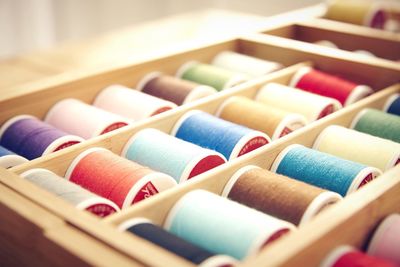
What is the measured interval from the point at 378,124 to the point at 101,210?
67cm

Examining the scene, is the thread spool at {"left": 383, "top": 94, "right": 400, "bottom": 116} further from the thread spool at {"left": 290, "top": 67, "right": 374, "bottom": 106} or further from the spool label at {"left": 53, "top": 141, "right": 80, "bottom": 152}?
the spool label at {"left": 53, "top": 141, "right": 80, "bottom": 152}

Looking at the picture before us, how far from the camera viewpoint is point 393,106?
145 centimetres

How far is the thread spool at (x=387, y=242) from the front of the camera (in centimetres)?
92

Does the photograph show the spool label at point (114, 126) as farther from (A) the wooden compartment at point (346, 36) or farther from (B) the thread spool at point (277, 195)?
(A) the wooden compartment at point (346, 36)

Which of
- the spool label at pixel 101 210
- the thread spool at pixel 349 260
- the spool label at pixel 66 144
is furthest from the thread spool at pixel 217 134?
the thread spool at pixel 349 260

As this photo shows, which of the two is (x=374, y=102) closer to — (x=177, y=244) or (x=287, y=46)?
(x=287, y=46)

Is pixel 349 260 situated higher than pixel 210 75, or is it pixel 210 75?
pixel 210 75

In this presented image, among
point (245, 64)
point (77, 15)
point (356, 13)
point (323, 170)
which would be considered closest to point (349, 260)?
point (323, 170)

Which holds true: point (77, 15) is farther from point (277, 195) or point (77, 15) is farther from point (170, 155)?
point (277, 195)

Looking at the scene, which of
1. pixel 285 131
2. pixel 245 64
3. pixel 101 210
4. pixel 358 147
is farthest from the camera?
pixel 245 64

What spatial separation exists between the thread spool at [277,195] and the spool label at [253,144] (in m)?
0.13

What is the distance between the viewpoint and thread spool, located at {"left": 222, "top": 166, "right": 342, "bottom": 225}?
1000 mm

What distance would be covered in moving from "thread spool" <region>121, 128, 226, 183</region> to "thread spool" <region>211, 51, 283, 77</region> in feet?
1.64

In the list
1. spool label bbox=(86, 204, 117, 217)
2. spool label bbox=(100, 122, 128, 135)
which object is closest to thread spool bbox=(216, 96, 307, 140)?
spool label bbox=(100, 122, 128, 135)
